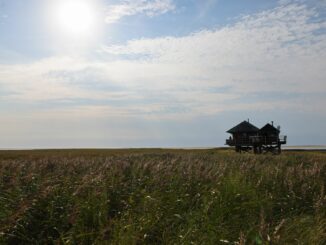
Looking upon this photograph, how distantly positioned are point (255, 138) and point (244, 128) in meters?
4.93

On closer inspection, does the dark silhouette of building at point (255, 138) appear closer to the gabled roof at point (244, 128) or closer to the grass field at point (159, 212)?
the gabled roof at point (244, 128)

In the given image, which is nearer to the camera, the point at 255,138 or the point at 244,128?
the point at 255,138

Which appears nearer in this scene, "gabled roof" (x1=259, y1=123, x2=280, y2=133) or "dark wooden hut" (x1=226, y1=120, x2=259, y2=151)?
"gabled roof" (x1=259, y1=123, x2=280, y2=133)

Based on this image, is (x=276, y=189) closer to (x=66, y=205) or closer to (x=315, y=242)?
(x=315, y=242)

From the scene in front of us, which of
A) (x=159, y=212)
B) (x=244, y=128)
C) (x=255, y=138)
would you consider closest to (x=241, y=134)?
(x=244, y=128)

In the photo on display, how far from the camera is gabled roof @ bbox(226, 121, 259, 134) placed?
2532 inches

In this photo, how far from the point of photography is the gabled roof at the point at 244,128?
2532 inches

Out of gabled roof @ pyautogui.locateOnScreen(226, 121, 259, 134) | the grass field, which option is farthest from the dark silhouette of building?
the grass field

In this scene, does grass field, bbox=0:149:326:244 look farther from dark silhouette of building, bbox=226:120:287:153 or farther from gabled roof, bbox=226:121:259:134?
gabled roof, bbox=226:121:259:134

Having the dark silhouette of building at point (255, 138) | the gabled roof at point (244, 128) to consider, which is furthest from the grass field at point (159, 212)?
the gabled roof at point (244, 128)

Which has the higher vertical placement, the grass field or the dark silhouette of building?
the dark silhouette of building

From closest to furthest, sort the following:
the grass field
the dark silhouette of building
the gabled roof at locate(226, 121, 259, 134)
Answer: the grass field → the dark silhouette of building → the gabled roof at locate(226, 121, 259, 134)

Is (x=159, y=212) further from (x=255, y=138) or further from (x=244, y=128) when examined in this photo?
(x=244, y=128)

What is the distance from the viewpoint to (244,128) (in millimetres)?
64875
